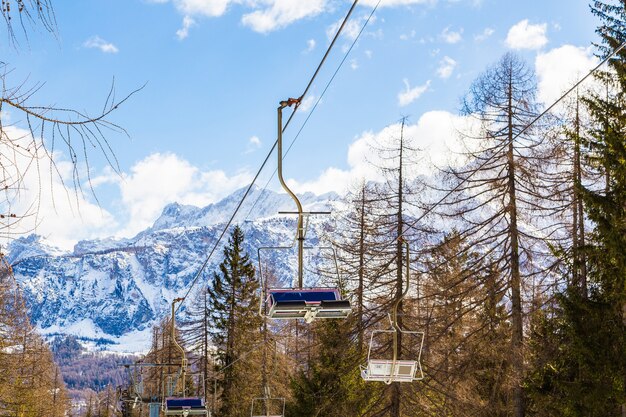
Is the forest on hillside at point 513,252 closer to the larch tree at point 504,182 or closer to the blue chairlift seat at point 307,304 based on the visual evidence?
the larch tree at point 504,182

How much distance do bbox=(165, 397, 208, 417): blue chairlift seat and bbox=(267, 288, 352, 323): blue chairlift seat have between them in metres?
12.1

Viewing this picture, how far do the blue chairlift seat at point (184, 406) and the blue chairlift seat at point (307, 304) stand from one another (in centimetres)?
1206

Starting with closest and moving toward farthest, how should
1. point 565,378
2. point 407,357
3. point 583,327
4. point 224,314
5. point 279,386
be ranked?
point 583,327 < point 565,378 < point 407,357 < point 279,386 < point 224,314

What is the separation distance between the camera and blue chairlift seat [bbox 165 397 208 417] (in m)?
18.6

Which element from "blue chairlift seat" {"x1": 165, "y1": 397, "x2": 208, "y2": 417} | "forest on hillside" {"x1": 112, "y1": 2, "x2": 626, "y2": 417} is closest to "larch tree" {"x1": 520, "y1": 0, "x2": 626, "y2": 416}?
"forest on hillside" {"x1": 112, "y1": 2, "x2": 626, "y2": 417}

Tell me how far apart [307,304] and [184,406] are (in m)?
12.8

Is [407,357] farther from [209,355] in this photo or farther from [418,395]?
→ [209,355]

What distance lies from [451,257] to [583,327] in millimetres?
3707

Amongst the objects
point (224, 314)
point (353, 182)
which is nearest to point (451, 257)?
point (353, 182)

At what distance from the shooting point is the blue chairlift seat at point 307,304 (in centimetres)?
723

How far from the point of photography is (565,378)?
16.2 metres

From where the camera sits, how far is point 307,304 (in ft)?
23.9

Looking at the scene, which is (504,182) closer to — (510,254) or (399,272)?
(510,254)

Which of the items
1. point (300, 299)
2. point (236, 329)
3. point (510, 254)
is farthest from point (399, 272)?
point (236, 329)
